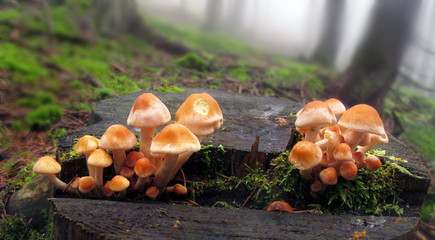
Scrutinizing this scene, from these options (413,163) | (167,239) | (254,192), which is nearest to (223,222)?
(167,239)

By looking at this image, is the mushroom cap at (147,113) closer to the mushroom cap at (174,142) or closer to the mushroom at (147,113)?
the mushroom at (147,113)

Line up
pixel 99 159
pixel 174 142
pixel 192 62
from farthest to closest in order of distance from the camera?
pixel 192 62 < pixel 99 159 < pixel 174 142

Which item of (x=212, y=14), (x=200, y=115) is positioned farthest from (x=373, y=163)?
(x=212, y=14)

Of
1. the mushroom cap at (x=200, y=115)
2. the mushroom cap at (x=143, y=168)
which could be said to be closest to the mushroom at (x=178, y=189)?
the mushroom cap at (x=143, y=168)

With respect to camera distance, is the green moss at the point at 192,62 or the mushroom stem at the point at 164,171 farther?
the green moss at the point at 192,62

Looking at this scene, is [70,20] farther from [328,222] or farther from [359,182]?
[359,182]

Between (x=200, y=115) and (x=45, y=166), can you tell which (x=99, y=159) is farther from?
(x=200, y=115)

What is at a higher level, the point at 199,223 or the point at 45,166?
the point at 45,166
